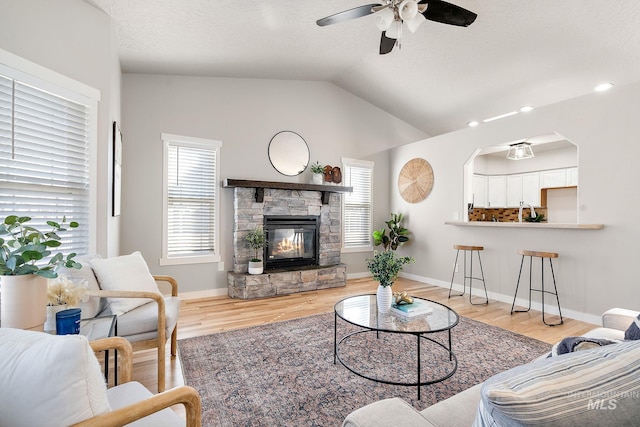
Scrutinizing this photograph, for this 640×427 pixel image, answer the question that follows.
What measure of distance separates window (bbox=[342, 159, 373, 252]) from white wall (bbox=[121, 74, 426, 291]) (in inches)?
6.8

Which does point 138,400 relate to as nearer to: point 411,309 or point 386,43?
point 411,309

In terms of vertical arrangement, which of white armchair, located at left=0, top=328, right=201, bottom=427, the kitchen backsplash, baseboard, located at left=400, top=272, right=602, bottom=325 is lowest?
baseboard, located at left=400, top=272, right=602, bottom=325

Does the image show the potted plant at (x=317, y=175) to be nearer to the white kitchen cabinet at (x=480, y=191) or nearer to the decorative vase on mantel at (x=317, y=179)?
the decorative vase on mantel at (x=317, y=179)

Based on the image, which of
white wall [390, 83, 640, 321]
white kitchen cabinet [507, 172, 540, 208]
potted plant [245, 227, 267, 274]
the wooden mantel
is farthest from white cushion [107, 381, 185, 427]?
white kitchen cabinet [507, 172, 540, 208]

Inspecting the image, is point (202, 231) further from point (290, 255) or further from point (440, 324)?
point (440, 324)

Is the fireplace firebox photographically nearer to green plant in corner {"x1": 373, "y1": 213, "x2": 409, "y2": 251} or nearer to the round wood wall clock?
green plant in corner {"x1": 373, "y1": 213, "x2": 409, "y2": 251}

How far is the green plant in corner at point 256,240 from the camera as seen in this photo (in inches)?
176

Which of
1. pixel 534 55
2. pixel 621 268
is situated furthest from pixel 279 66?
pixel 621 268

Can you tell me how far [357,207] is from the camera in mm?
5906

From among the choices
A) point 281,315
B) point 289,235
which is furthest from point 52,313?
point 289,235

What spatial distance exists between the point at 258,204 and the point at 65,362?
390 centimetres

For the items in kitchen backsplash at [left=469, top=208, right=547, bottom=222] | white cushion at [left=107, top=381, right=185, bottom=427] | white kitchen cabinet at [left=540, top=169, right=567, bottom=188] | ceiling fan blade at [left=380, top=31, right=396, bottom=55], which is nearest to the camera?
white cushion at [left=107, top=381, right=185, bottom=427]

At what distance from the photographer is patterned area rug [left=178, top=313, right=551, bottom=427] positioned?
192cm

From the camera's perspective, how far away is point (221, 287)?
4570 millimetres
